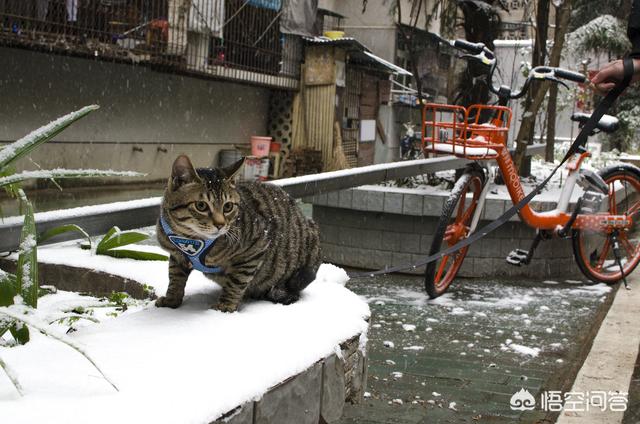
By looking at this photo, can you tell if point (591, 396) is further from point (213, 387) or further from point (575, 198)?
point (575, 198)

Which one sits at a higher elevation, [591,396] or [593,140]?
[593,140]

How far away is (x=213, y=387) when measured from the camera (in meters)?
2.04

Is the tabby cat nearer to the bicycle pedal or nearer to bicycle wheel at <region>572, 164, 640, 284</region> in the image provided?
the bicycle pedal

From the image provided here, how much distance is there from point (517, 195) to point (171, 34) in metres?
10.5

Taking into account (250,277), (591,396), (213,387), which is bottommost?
(591,396)

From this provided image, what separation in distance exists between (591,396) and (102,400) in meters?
3.09

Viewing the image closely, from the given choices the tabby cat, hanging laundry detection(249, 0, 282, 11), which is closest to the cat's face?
the tabby cat

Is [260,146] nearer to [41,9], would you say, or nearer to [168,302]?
[41,9]

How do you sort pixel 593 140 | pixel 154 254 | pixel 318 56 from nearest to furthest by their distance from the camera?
1. pixel 154 254
2. pixel 318 56
3. pixel 593 140

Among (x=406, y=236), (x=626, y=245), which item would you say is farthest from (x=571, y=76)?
(x=406, y=236)

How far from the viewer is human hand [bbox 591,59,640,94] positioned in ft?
10.8

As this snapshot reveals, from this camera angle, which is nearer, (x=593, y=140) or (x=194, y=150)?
(x=194, y=150)

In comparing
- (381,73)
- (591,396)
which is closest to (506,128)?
(591,396)

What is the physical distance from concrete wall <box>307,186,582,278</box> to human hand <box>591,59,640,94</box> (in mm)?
4116
